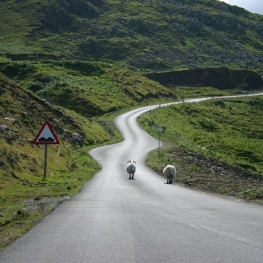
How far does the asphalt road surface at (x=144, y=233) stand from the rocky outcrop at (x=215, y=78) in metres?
139

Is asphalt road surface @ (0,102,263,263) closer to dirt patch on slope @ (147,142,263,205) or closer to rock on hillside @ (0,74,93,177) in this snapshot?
dirt patch on slope @ (147,142,263,205)

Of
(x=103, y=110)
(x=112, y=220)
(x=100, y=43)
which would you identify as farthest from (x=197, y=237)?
(x=100, y=43)

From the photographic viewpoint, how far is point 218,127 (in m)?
81.9

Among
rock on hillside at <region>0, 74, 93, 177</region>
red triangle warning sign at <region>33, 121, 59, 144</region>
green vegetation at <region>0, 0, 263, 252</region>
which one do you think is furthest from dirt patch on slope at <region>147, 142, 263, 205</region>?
rock on hillside at <region>0, 74, 93, 177</region>

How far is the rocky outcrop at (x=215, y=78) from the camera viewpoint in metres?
153

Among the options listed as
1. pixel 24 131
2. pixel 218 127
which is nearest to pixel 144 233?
pixel 24 131

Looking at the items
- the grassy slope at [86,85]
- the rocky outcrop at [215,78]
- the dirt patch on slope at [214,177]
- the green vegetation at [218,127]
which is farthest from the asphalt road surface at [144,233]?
the rocky outcrop at [215,78]

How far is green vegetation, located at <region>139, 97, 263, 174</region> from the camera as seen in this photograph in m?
57.4

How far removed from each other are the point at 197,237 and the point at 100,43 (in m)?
191

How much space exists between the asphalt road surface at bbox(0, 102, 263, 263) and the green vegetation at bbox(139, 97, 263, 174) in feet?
109

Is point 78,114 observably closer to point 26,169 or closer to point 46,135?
point 26,169

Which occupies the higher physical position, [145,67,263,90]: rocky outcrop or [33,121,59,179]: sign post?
[145,67,263,90]: rocky outcrop

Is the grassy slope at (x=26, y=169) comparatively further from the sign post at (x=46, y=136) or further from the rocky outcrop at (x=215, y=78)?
the rocky outcrop at (x=215, y=78)

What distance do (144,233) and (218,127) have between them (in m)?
73.4
